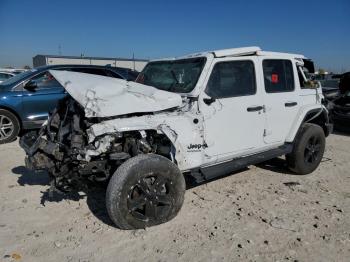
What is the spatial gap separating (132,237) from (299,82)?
140 inches

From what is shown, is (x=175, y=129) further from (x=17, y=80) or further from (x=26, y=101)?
(x=17, y=80)

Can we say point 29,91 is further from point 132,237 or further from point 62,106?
point 132,237

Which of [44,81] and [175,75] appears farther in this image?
[44,81]

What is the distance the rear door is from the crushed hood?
1571 mm

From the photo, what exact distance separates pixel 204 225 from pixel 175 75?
6.39 ft

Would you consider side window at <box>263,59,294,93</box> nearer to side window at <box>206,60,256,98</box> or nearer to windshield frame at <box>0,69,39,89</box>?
side window at <box>206,60,256,98</box>

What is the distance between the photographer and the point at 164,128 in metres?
3.68

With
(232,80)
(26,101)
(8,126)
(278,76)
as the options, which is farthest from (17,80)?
(278,76)

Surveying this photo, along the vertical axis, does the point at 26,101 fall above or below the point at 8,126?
above

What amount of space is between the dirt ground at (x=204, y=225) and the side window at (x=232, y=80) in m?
1.41

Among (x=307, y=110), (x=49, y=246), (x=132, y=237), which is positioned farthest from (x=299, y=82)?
(x=49, y=246)

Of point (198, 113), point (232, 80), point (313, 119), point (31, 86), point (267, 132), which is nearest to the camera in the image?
point (198, 113)

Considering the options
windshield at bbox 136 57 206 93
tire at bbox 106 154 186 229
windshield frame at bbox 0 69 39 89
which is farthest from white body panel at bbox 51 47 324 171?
windshield frame at bbox 0 69 39 89

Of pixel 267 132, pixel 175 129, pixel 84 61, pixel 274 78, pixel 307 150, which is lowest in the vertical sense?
pixel 307 150
